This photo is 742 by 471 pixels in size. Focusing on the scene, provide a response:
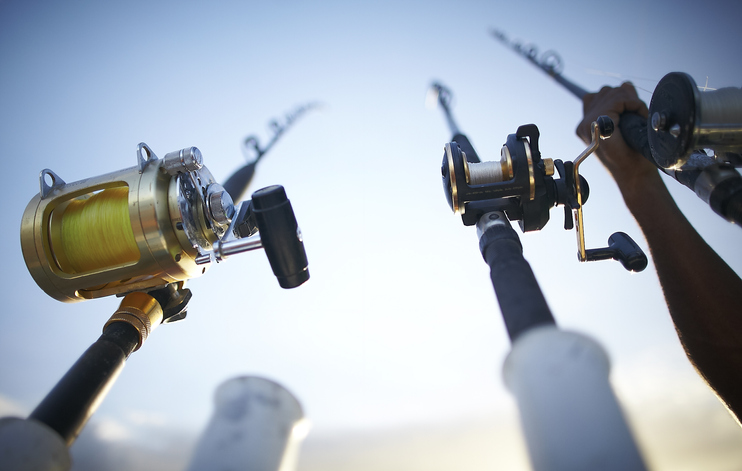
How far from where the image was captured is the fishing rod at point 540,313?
0.55m

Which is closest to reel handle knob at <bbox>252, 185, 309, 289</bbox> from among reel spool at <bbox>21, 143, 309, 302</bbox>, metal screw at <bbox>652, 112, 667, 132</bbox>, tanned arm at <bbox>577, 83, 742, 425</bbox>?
reel spool at <bbox>21, 143, 309, 302</bbox>

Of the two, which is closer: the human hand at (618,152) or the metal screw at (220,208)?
the metal screw at (220,208)

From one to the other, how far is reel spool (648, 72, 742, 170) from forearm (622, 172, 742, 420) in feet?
2.44

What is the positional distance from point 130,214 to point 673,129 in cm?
149

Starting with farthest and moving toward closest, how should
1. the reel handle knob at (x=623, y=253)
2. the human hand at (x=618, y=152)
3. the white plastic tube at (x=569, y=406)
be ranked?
1. the human hand at (x=618, y=152)
2. the reel handle knob at (x=623, y=253)
3. the white plastic tube at (x=569, y=406)

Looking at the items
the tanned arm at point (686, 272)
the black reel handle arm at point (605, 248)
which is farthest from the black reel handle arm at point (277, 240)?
the tanned arm at point (686, 272)

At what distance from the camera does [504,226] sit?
1.14 m

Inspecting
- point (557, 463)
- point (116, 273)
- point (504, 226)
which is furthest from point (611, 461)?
point (116, 273)

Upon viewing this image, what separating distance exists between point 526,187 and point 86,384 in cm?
124

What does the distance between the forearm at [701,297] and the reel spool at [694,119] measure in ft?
2.44

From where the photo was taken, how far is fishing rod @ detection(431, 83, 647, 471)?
554 mm

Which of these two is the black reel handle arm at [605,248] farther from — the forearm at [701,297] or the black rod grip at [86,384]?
the black rod grip at [86,384]

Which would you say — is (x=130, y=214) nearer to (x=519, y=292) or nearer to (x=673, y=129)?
(x=519, y=292)

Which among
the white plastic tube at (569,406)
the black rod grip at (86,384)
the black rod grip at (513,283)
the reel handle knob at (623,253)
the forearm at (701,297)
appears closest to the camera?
the white plastic tube at (569,406)
